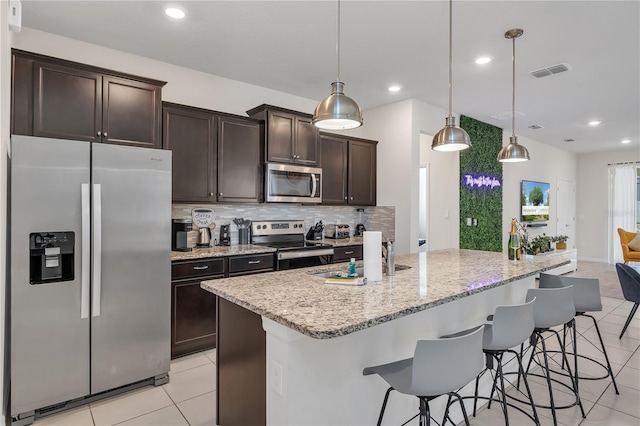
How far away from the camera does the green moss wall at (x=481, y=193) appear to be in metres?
5.77

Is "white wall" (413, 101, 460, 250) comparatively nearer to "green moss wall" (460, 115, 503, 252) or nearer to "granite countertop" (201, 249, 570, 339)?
"green moss wall" (460, 115, 503, 252)

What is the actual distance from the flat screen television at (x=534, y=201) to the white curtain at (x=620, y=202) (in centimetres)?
218

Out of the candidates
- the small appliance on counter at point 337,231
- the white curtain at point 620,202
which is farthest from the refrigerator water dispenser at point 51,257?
the white curtain at point 620,202

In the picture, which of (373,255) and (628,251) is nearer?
(373,255)

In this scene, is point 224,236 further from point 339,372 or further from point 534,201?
point 534,201

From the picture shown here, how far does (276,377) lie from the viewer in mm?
1593

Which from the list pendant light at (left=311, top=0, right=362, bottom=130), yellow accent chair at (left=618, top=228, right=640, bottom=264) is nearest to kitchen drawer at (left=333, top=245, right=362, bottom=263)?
pendant light at (left=311, top=0, right=362, bottom=130)

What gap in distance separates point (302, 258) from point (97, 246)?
6.89 feet

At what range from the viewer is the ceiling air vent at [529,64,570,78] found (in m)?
3.75

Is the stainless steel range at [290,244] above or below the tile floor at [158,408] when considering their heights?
above

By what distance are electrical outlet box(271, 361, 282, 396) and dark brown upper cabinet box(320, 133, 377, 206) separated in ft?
11.0

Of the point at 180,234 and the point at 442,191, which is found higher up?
the point at 442,191

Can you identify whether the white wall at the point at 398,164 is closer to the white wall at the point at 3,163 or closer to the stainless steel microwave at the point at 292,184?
the stainless steel microwave at the point at 292,184

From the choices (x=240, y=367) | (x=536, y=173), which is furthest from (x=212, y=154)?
(x=536, y=173)
